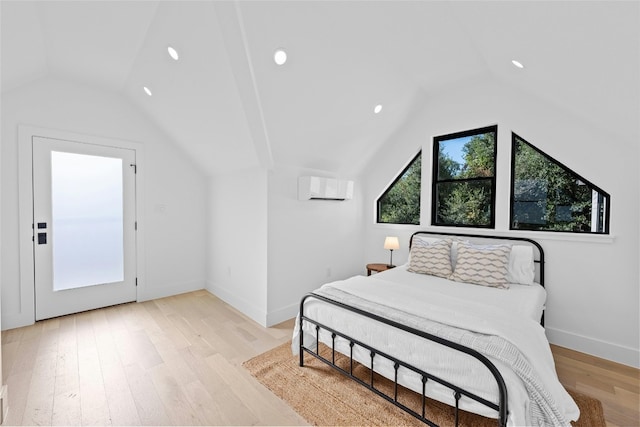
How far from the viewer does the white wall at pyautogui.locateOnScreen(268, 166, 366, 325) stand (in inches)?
126

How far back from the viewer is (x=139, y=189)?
3.71m

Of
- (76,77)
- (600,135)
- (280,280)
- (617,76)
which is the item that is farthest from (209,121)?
(600,135)

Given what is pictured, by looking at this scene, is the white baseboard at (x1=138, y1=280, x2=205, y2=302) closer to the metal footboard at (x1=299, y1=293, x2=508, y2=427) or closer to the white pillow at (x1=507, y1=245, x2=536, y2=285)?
the metal footboard at (x1=299, y1=293, x2=508, y2=427)

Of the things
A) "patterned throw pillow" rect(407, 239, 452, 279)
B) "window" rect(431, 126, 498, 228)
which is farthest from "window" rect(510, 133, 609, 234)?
"patterned throw pillow" rect(407, 239, 452, 279)

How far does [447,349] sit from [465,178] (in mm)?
2513

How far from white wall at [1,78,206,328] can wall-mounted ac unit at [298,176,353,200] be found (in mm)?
1872

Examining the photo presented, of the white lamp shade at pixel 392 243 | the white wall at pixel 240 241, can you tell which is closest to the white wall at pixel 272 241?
the white wall at pixel 240 241

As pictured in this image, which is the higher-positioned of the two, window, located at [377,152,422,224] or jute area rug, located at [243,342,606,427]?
window, located at [377,152,422,224]

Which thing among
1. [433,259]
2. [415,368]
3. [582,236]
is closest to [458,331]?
[415,368]

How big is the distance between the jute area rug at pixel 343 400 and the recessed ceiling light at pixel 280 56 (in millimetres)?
2488

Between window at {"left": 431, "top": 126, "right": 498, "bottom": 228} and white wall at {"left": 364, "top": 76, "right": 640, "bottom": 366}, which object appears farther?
window at {"left": 431, "top": 126, "right": 498, "bottom": 228}

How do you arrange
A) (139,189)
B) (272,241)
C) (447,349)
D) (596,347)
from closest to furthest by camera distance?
(447,349), (596,347), (272,241), (139,189)

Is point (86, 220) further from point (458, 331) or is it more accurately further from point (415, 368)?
point (458, 331)

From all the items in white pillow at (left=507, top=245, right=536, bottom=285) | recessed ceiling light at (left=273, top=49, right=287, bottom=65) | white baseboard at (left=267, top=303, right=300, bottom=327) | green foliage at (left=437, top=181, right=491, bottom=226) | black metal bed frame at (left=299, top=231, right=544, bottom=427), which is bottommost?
white baseboard at (left=267, top=303, right=300, bottom=327)
